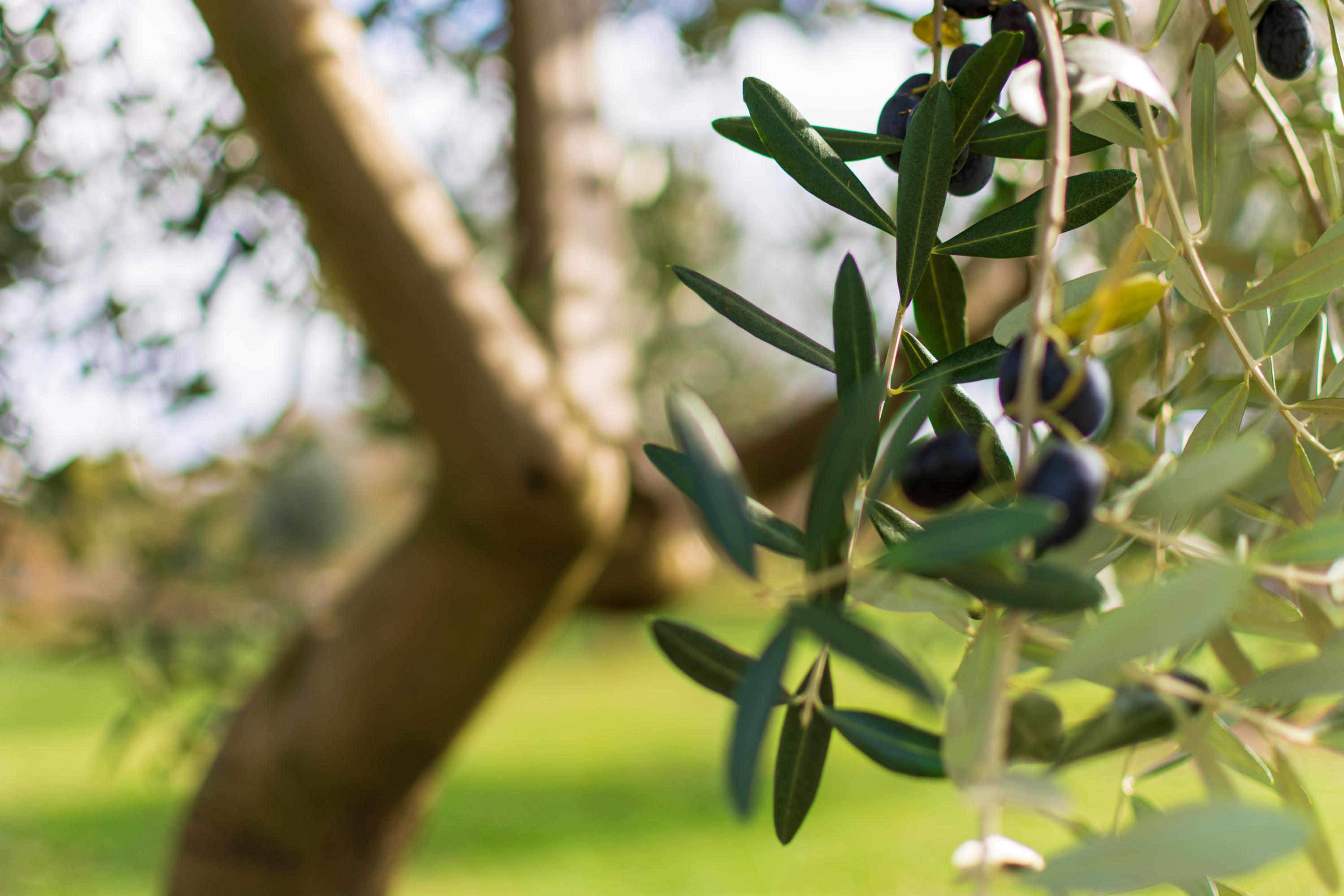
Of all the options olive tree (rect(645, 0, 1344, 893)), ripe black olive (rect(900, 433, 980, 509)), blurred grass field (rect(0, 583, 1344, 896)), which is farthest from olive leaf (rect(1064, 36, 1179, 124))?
blurred grass field (rect(0, 583, 1344, 896))

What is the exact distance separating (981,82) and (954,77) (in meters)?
0.04

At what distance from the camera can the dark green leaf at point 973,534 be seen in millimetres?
201

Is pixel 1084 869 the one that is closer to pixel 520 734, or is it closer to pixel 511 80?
pixel 511 80

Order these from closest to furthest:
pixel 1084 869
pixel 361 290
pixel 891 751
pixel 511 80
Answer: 1. pixel 1084 869
2. pixel 891 751
3. pixel 361 290
4. pixel 511 80

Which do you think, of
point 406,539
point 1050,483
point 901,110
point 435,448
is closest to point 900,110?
point 901,110

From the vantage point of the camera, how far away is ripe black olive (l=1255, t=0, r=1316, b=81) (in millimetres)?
421

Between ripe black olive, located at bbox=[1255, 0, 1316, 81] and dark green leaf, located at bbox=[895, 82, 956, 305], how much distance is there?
186mm

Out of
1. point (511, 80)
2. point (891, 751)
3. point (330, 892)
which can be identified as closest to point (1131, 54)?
point (891, 751)

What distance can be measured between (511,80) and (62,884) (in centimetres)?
329

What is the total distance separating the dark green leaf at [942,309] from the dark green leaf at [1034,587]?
0.18m

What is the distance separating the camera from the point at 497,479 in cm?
108

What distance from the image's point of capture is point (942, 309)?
0.40m

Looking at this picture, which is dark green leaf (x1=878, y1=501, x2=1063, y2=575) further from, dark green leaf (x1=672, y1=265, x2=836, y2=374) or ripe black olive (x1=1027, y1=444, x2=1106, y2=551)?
dark green leaf (x1=672, y1=265, x2=836, y2=374)

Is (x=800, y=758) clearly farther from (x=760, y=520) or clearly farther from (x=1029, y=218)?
(x=1029, y=218)
